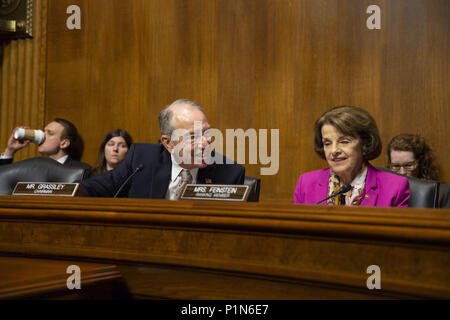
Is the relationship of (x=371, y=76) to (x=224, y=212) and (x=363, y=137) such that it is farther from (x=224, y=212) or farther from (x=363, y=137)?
(x=224, y=212)

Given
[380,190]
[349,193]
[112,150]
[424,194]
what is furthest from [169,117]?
[112,150]

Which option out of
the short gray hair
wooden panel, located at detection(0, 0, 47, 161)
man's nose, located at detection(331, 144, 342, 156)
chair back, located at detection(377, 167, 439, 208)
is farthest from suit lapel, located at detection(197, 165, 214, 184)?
wooden panel, located at detection(0, 0, 47, 161)

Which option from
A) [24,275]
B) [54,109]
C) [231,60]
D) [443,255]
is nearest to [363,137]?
[443,255]

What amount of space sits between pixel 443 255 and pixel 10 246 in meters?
1.11

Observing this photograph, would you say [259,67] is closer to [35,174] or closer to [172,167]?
[172,167]

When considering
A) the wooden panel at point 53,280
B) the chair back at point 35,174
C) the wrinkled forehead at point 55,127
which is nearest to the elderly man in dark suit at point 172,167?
the chair back at point 35,174

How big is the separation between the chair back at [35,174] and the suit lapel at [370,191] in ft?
4.45

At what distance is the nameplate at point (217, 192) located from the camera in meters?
1.31

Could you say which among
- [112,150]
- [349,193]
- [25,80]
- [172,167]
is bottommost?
[349,193]

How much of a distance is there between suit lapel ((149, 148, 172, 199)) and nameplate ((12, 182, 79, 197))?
48 centimetres

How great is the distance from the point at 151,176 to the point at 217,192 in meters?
0.78

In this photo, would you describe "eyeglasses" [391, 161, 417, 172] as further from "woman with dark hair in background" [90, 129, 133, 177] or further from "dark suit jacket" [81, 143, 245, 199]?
"woman with dark hair in background" [90, 129, 133, 177]

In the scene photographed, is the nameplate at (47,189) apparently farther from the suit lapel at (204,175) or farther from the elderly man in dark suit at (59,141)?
the elderly man in dark suit at (59,141)

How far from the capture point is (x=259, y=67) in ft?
11.2
